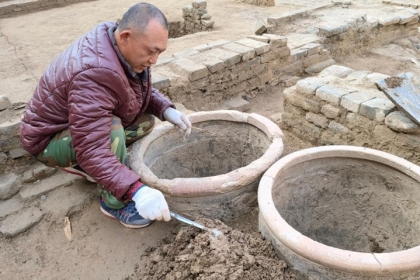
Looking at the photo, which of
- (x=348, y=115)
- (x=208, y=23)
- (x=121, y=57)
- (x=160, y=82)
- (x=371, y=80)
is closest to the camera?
(x=121, y=57)

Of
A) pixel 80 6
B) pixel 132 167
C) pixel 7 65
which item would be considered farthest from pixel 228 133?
pixel 80 6

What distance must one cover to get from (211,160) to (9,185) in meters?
1.68

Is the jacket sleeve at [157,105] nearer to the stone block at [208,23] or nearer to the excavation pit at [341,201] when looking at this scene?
the excavation pit at [341,201]

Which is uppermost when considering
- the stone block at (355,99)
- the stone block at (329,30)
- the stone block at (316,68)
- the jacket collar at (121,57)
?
the jacket collar at (121,57)

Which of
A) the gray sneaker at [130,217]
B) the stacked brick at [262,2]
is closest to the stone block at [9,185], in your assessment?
the gray sneaker at [130,217]

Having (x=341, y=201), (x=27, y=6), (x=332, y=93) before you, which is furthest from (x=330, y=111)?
(x=27, y=6)

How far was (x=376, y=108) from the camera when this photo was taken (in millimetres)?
3041

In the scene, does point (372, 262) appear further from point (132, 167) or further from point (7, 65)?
point (7, 65)

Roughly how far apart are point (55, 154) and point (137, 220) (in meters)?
0.73

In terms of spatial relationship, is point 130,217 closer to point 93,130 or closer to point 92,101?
point 93,130

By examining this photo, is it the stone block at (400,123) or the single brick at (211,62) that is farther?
the single brick at (211,62)

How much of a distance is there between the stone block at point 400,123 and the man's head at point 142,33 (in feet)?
6.25

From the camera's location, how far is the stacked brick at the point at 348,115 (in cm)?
296

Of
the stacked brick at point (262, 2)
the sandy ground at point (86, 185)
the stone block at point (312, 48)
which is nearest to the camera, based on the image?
the sandy ground at point (86, 185)
